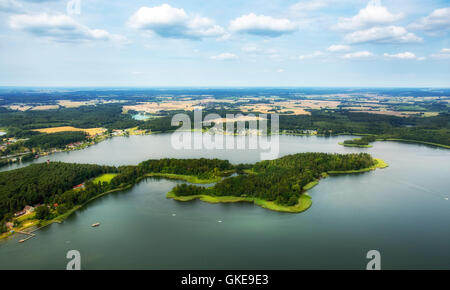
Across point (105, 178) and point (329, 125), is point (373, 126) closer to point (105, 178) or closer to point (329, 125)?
point (329, 125)

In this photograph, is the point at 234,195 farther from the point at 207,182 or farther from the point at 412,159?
the point at 412,159

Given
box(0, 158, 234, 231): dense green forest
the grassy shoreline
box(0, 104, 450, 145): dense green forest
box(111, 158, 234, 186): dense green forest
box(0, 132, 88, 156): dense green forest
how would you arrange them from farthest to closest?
box(0, 104, 450, 145): dense green forest → box(0, 132, 88, 156): dense green forest → box(111, 158, 234, 186): dense green forest → box(0, 158, 234, 231): dense green forest → the grassy shoreline

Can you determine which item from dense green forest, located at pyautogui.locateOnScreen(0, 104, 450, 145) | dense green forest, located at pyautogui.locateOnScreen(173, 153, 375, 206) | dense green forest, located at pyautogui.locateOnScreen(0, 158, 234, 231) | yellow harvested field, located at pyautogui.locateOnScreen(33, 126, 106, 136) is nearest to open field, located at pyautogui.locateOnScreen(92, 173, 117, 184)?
dense green forest, located at pyautogui.locateOnScreen(0, 158, 234, 231)

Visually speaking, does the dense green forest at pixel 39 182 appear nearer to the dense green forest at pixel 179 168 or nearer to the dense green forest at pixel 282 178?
the dense green forest at pixel 179 168

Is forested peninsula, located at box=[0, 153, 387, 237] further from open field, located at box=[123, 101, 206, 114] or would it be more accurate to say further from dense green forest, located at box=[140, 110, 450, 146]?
open field, located at box=[123, 101, 206, 114]

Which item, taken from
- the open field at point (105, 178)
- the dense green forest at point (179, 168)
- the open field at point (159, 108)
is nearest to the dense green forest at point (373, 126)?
the open field at point (159, 108)

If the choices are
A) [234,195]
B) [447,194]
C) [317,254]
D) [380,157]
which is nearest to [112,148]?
[234,195]
